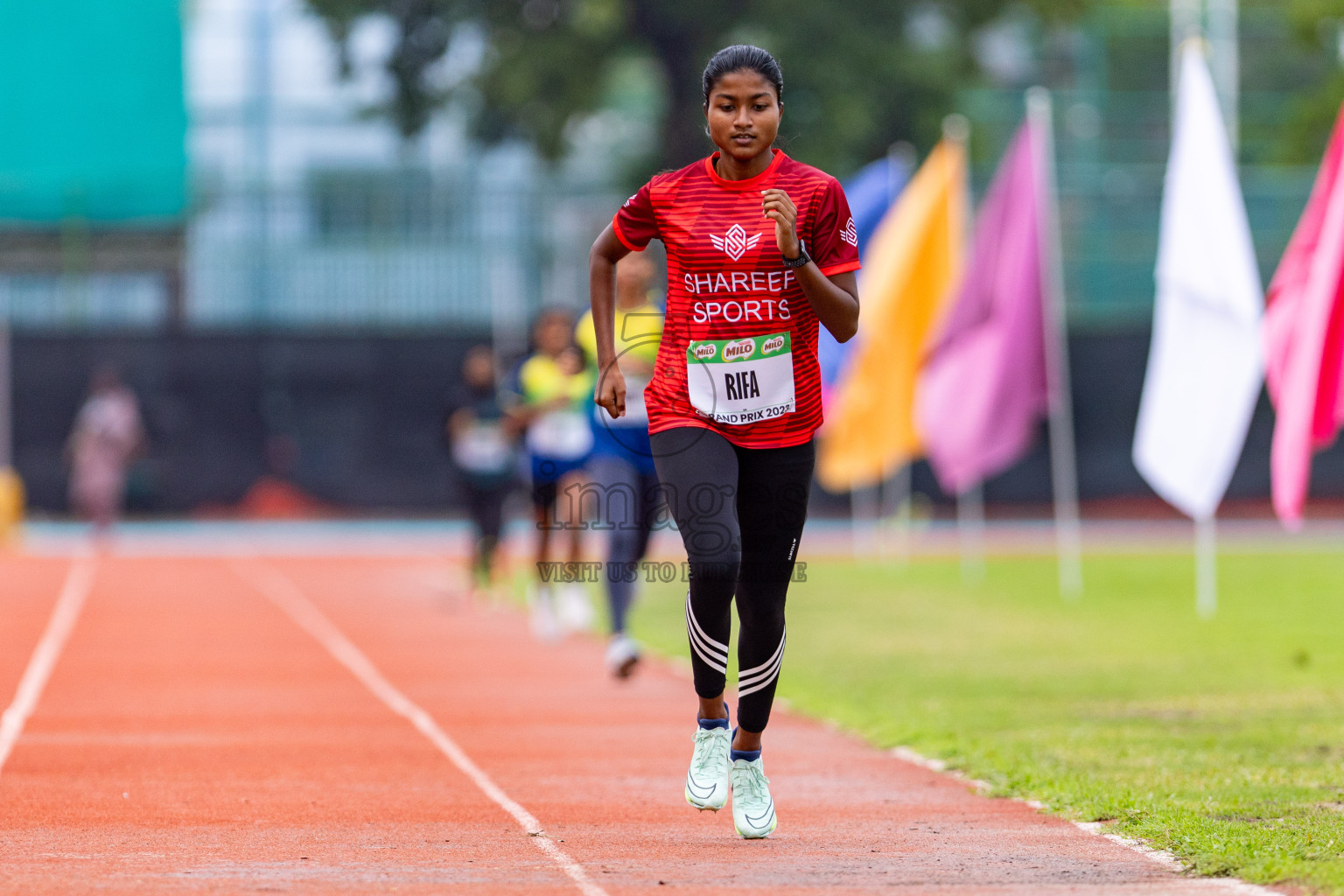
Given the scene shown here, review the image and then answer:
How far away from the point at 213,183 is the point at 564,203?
16.7 feet

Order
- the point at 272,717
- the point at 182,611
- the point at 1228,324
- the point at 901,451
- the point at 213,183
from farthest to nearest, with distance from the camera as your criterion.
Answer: the point at 213,183, the point at 901,451, the point at 182,611, the point at 1228,324, the point at 272,717

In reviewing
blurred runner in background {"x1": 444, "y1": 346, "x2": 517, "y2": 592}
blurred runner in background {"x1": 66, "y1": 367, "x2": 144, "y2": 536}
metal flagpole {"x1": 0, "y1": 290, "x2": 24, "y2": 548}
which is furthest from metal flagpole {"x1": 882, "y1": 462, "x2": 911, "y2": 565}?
metal flagpole {"x1": 0, "y1": 290, "x2": 24, "y2": 548}

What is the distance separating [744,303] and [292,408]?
2598 cm

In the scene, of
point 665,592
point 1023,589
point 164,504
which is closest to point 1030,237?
point 1023,589

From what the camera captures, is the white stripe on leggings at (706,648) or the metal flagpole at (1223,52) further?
the metal flagpole at (1223,52)

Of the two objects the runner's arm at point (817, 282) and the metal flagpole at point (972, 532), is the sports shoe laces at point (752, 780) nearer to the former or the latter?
the runner's arm at point (817, 282)

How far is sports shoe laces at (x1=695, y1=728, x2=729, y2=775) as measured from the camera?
6277 mm

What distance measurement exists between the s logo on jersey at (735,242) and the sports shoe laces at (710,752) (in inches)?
55.4

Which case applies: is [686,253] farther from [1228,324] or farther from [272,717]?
[1228,324]

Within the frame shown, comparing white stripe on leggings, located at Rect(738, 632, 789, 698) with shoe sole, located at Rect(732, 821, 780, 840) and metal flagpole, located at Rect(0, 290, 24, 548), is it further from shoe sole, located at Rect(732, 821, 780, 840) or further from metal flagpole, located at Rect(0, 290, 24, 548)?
metal flagpole, located at Rect(0, 290, 24, 548)

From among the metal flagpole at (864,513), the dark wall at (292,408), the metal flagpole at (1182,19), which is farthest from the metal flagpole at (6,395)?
the metal flagpole at (1182,19)

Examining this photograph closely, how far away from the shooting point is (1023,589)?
18500mm

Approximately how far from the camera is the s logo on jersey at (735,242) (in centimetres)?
602

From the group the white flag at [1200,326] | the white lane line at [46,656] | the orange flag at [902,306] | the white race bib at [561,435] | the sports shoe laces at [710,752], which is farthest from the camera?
the orange flag at [902,306]
